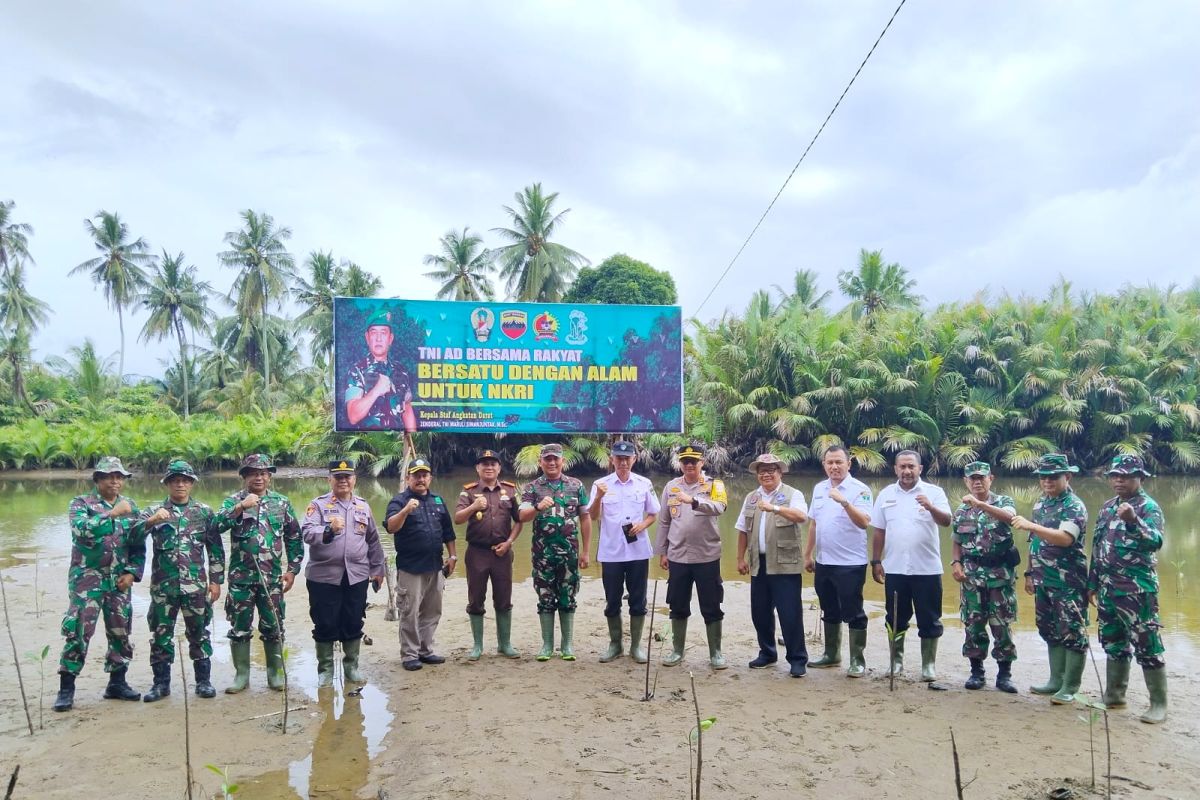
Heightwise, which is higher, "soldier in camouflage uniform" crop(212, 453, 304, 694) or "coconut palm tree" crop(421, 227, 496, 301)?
"coconut palm tree" crop(421, 227, 496, 301)

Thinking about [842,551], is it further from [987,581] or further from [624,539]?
[624,539]

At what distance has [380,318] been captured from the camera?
27.9 ft

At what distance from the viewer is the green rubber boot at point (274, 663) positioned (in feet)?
18.3

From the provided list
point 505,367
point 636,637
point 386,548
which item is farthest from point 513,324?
point 386,548

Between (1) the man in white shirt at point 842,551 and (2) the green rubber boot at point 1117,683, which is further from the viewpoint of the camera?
(1) the man in white shirt at point 842,551

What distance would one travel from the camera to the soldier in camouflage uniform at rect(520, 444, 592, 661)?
6.16 metres

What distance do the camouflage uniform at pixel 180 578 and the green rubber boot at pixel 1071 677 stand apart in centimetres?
542

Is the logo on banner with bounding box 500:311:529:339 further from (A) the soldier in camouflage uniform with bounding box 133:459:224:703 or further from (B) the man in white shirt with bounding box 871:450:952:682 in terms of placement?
(B) the man in white shirt with bounding box 871:450:952:682

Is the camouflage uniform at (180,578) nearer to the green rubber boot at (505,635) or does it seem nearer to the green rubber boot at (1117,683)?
the green rubber boot at (505,635)

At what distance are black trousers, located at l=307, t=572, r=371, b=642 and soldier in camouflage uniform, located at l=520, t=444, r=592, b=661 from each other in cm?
129

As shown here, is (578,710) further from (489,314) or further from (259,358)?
(259,358)

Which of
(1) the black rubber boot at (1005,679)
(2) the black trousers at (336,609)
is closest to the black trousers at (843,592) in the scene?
(1) the black rubber boot at (1005,679)

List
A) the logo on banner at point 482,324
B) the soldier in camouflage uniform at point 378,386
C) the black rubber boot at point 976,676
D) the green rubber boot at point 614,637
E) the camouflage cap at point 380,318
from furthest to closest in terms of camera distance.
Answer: the logo on banner at point 482,324, the camouflage cap at point 380,318, the soldier in camouflage uniform at point 378,386, the green rubber boot at point 614,637, the black rubber boot at point 976,676

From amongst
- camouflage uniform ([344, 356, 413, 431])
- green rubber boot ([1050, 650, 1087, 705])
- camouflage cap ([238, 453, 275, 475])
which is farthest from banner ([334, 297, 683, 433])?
green rubber boot ([1050, 650, 1087, 705])
